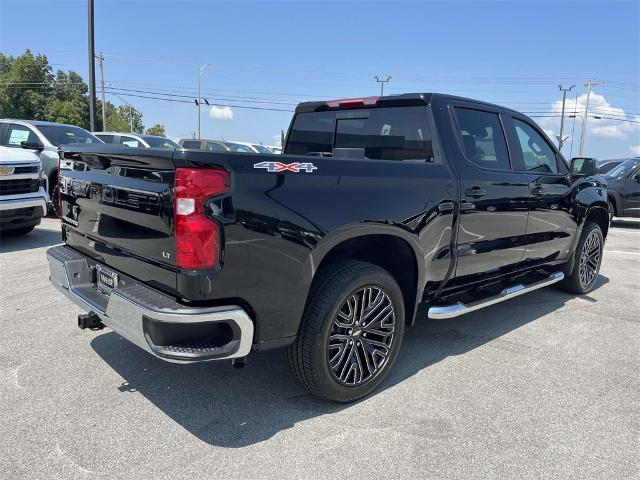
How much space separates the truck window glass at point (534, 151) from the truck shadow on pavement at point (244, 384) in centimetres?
157

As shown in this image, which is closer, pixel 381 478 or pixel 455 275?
pixel 381 478

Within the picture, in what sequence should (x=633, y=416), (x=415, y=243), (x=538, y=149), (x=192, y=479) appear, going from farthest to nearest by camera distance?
1. (x=538, y=149)
2. (x=415, y=243)
3. (x=633, y=416)
4. (x=192, y=479)

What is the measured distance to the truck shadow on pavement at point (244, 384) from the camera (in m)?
2.86

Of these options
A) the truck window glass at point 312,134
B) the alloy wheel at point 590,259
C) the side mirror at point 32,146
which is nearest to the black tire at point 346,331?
the truck window glass at point 312,134

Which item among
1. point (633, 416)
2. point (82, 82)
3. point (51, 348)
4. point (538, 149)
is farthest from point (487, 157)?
point (82, 82)

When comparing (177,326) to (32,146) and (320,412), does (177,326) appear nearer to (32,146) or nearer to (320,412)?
(320,412)

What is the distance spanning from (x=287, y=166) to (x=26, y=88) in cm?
5923

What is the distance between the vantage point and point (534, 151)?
15.7ft

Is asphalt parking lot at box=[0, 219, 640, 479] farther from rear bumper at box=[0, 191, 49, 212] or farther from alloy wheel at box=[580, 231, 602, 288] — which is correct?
rear bumper at box=[0, 191, 49, 212]

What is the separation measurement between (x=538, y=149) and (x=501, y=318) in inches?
66.4

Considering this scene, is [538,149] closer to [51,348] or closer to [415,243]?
[415,243]

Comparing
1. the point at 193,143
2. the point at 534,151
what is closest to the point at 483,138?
the point at 534,151

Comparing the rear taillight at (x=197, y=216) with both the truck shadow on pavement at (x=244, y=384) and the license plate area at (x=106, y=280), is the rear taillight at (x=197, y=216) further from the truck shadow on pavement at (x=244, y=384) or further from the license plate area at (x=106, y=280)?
the truck shadow on pavement at (x=244, y=384)

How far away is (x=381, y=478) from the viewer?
241 cm
